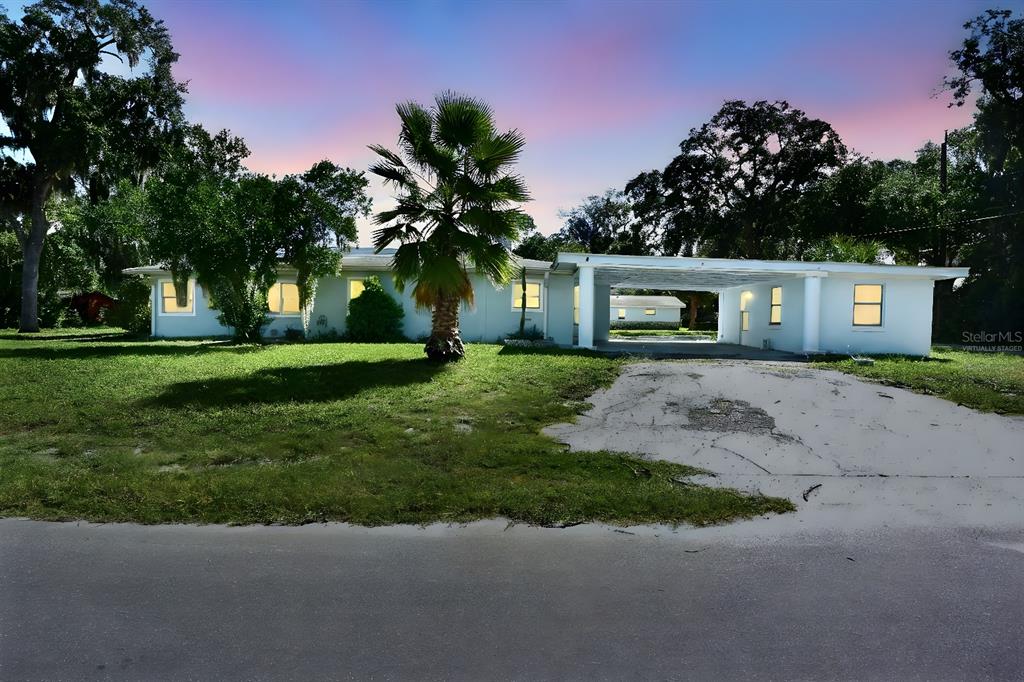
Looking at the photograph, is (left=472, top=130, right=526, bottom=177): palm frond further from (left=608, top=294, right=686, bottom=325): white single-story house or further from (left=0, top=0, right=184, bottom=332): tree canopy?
(left=608, top=294, right=686, bottom=325): white single-story house

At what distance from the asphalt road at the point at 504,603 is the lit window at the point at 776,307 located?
55.4ft

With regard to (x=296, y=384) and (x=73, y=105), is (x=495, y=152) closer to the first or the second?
(x=296, y=384)

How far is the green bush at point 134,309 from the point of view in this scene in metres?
25.8

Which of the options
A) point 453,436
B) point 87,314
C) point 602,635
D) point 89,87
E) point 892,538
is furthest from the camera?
point 87,314

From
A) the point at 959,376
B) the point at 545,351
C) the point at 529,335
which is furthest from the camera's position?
the point at 529,335

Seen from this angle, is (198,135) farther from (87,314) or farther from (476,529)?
(476,529)

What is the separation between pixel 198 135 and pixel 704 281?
24640 mm

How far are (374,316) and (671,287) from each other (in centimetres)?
1199

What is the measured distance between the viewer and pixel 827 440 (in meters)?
8.34

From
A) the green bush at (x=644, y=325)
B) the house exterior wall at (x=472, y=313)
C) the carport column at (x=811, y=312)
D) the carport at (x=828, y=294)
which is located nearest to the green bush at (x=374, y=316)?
the house exterior wall at (x=472, y=313)

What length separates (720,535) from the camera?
4848mm

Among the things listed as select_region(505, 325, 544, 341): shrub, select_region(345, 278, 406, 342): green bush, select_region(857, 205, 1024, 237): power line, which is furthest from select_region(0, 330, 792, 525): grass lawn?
select_region(857, 205, 1024, 237): power line

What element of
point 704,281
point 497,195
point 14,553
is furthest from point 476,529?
point 704,281

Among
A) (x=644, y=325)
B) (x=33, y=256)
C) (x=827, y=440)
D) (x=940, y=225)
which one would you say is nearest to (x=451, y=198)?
(x=827, y=440)
